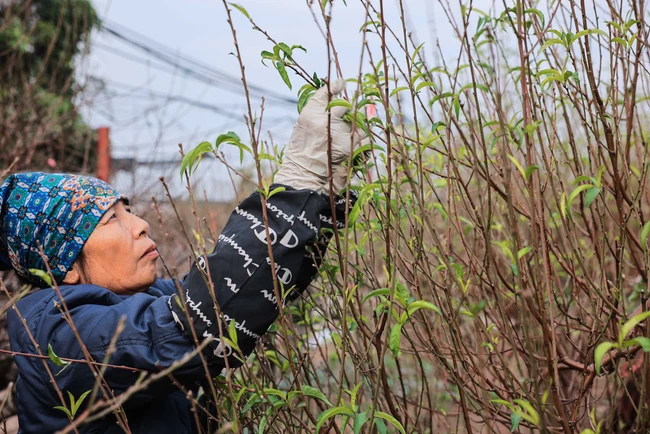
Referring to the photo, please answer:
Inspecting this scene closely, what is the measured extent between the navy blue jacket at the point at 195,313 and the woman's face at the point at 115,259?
0.14m

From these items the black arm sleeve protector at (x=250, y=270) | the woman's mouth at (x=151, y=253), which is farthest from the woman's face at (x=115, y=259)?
the black arm sleeve protector at (x=250, y=270)

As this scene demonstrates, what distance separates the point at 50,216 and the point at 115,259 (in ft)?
0.66

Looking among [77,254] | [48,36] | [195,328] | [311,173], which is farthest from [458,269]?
[48,36]

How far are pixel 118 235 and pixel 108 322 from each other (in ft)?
1.07

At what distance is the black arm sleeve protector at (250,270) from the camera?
141 centimetres

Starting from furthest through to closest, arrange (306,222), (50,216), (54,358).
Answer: (50,216), (306,222), (54,358)

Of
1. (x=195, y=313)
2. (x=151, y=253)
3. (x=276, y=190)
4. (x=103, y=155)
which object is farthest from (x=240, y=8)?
(x=103, y=155)

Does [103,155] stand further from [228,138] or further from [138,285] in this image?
[228,138]

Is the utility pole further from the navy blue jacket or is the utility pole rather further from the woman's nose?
the navy blue jacket

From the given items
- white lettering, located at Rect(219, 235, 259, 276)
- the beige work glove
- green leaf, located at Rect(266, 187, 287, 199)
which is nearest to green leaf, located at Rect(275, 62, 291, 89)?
the beige work glove

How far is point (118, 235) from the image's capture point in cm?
171

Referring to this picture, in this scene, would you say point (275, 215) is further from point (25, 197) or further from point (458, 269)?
point (25, 197)

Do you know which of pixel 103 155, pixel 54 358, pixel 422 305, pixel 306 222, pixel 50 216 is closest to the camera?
pixel 422 305

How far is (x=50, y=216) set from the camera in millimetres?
1676
